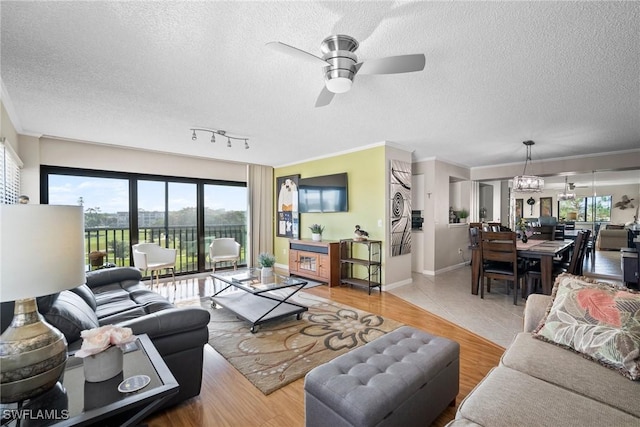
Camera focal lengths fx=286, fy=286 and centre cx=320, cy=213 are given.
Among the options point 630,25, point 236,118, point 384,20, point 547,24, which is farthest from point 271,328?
point 630,25

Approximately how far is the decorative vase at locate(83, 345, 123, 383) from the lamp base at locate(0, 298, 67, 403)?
118mm

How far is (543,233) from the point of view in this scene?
19.2ft

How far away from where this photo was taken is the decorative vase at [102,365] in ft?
4.07

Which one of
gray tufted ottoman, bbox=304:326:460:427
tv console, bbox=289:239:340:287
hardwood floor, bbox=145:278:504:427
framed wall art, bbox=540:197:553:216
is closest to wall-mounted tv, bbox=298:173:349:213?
tv console, bbox=289:239:340:287

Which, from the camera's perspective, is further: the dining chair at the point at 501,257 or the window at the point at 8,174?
the dining chair at the point at 501,257

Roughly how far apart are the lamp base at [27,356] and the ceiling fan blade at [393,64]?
207 centimetres

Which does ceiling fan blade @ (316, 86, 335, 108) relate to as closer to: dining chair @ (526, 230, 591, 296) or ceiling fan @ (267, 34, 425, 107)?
ceiling fan @ (267, 34, 425, 107)

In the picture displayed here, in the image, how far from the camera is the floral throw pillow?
142 centimetres

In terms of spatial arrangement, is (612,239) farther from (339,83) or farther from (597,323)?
(339,83)

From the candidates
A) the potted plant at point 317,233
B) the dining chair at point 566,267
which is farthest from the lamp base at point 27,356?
the dining chair at point 566,267

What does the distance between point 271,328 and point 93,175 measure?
416 cm

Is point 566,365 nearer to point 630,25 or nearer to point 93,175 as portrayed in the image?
point 630,25

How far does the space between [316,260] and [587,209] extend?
5.58 meters

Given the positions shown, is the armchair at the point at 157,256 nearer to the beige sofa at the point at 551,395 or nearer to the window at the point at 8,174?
the window at the point at 8,174
